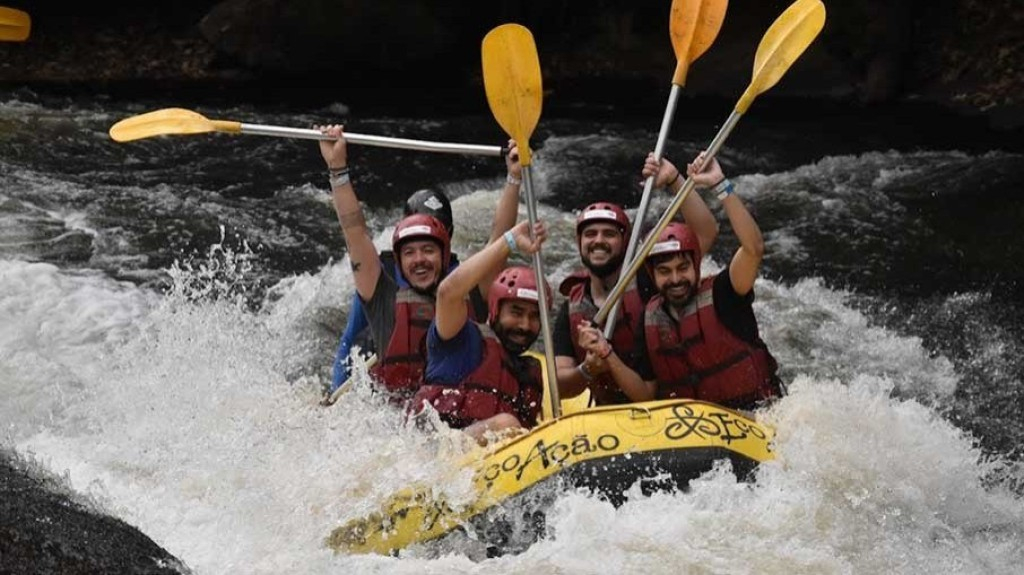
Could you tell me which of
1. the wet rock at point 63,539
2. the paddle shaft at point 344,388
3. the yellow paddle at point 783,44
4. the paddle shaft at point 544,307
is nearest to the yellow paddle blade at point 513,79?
the paddle shaft at point 544,307

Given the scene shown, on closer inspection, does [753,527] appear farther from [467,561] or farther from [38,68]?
[38,68]

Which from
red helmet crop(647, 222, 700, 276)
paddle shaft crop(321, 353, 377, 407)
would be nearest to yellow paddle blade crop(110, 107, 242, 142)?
paddle shaft crop(321, 353, 377, 407)

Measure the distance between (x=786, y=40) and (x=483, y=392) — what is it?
201cm

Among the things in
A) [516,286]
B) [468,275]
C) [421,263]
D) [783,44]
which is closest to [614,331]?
[516,286]

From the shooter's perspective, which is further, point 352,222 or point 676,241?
point 352,222

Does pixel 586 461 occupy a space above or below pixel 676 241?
below

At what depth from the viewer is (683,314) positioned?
5.02 meters

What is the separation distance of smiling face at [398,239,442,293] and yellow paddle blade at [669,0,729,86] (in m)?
1.55

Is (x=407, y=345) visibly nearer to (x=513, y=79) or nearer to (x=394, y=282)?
(x=394, y=282)

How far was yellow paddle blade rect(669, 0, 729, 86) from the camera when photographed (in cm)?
590

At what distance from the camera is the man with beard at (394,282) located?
5070mm

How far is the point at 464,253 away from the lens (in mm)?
8344

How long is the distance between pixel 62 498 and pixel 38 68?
30.2ft

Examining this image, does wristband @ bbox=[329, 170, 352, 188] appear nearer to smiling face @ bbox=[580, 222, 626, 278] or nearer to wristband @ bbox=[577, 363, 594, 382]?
smiling face @ bbox=[580, 222, 626, 278]
